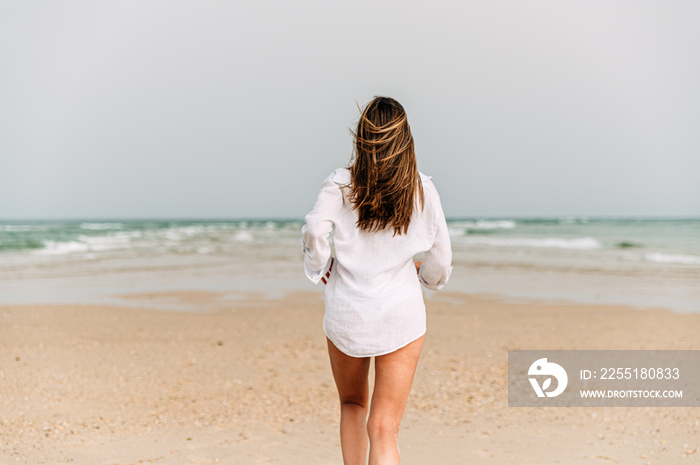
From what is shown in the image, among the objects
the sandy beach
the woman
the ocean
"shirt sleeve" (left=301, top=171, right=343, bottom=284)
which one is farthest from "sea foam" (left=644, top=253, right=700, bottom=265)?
"shirt sleeve" (left=301, top=171, right=343, bottom=284)

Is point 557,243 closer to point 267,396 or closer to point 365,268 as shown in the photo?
point 267,396

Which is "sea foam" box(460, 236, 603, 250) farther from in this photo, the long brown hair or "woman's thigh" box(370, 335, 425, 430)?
the long brown hair

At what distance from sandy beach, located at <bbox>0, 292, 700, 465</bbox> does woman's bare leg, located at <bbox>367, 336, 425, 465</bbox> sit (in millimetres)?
1633

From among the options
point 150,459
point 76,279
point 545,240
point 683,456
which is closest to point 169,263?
point 76,279

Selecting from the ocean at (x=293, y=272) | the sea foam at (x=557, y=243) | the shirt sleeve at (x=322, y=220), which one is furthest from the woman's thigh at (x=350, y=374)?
the sea foam at (x=557, y=243)

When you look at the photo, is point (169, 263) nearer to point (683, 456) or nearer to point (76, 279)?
point (76, 279)

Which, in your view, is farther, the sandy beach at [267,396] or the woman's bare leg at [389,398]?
Result: the sandy beach at [267,396]

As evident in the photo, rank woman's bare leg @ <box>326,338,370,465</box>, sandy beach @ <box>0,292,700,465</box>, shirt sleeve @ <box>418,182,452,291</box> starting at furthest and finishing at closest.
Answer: sandy beach @ <box>0,292,700,465</box> → woman's bare leg @ <box>326,338,370,465</box> → shirt sleeve @ <box>418,182,452,291</box>

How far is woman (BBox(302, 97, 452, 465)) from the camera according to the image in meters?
2.30

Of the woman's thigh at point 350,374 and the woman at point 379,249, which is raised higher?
the woman at point 379,249

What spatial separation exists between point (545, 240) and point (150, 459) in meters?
28.2

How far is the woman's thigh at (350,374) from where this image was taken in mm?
2477

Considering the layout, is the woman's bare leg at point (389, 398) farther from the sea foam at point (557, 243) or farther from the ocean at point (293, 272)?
the sea foam at point (557, 243)

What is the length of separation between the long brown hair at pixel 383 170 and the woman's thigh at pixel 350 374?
555 mm
